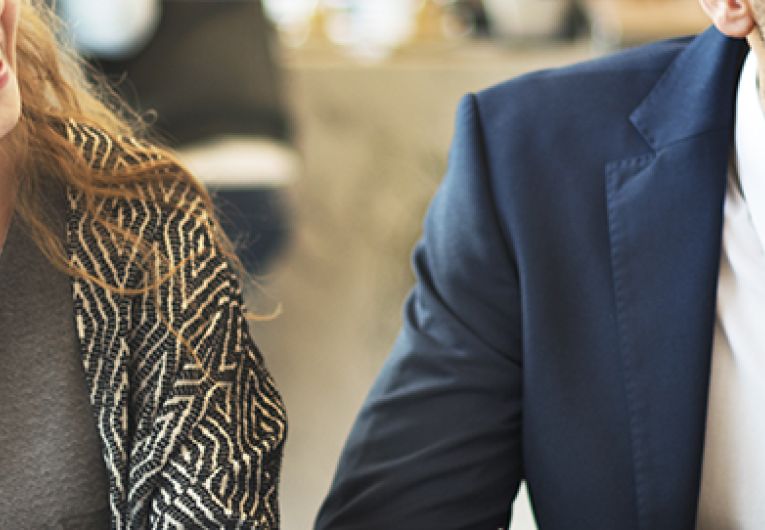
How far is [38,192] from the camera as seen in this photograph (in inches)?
41.2

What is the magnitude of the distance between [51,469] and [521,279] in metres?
0.52

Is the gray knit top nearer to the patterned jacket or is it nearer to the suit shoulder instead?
the patterned jacket

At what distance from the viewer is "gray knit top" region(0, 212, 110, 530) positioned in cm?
97

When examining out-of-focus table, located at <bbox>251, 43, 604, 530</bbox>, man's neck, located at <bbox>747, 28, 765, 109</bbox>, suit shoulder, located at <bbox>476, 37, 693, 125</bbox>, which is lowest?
man's neck, located at <bbox>747, 28, 765, 109</bbox>

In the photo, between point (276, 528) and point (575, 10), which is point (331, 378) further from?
point (276, 528)

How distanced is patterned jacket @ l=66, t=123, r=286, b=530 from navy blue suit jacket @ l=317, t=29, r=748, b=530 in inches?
7.4

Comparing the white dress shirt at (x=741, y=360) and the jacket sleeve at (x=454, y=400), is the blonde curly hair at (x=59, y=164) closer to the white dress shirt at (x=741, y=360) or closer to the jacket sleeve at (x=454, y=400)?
the jacket sleeve at (x=454, y=400)

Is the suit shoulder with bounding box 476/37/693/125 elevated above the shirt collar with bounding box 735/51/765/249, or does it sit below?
above

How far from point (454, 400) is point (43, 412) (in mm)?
432

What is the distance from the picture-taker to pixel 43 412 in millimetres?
983

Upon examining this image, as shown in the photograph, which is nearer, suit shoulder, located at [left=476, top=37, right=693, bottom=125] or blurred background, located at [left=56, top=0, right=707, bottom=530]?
A: suit shoulder, located at [left=476, top=37, right=693, bottom=125]

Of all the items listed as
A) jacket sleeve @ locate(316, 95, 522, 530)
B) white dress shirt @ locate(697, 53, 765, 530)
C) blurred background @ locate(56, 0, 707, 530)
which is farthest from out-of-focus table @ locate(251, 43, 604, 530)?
white dress shirt @ locate(697, 53, 765, 530)

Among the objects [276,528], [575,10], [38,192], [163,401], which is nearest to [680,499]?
[276,528]

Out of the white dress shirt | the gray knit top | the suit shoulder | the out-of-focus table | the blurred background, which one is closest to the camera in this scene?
the gray knit top
